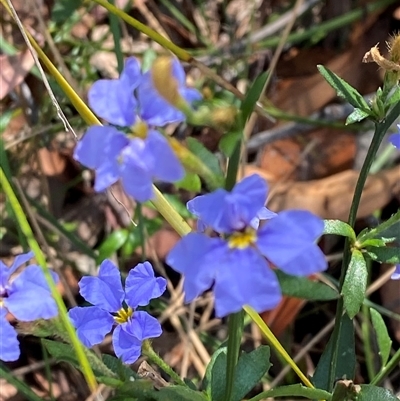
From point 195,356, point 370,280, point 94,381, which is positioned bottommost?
point 370,280

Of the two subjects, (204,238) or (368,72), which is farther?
(368,72)

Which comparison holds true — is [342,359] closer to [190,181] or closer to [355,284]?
[355,284]

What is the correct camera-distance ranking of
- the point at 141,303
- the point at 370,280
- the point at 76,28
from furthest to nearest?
1. the point at 76,28
2. the point at 370,280
3. the point at 141,303

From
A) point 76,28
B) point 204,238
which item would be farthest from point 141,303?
point 76,28

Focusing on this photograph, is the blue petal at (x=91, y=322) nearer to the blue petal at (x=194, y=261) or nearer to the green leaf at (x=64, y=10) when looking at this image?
the blue petal at (x=194, y=261)

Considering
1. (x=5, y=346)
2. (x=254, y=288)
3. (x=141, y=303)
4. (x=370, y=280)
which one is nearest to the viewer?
(x=254, y=288)

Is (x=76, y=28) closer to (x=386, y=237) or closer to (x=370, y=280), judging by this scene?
(x=370, y=280)

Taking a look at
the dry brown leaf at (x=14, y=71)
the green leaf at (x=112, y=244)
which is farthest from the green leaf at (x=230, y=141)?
the dry brown leaf at (x=14, y=71)
